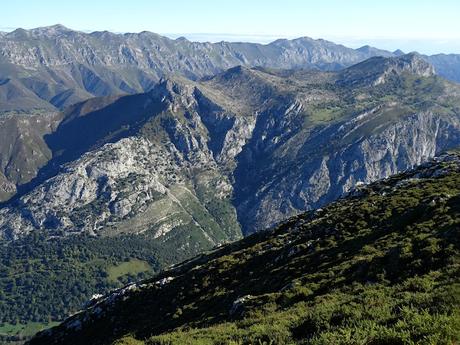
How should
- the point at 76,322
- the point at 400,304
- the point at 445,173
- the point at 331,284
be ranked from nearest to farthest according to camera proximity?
the point at 400,304 < the point at 331,284 < the point at 76,322 < the point at 445,173

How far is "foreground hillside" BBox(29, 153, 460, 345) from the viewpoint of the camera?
3203cm

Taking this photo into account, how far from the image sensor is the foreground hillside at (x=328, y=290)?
32.0 metres

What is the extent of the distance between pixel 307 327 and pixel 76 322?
7444 cm

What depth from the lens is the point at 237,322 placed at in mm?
50500

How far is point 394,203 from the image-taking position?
295ft

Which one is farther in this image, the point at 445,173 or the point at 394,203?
the point at 445,173

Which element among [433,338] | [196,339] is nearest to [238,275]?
[196,339]

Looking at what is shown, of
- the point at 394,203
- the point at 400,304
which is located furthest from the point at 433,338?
the point at 394,203

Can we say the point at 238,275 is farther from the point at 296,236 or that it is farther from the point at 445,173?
the point at 445,173

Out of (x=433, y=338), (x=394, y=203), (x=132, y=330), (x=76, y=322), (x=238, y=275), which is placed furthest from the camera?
(x=76, y=322)

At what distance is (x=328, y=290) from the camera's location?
5347 centimetres

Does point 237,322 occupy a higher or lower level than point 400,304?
lower

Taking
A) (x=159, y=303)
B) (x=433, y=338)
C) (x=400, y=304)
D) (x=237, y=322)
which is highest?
Answer: (x=433, y=338)

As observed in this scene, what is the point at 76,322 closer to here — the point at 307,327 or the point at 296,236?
the point at 296,236
